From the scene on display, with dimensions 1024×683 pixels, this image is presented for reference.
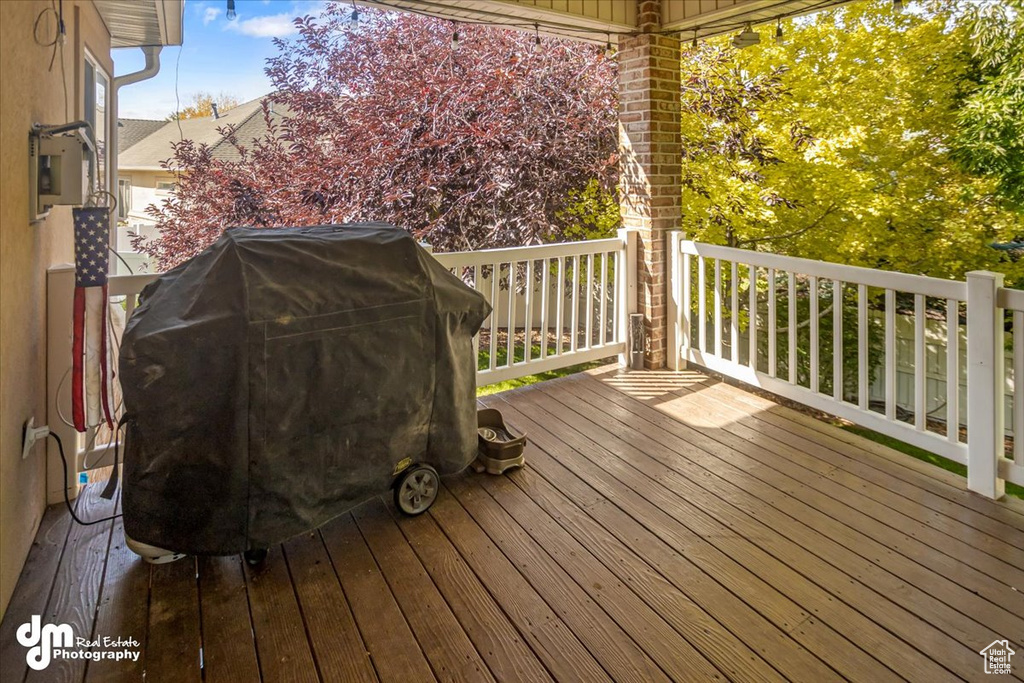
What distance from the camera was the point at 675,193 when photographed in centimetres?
453

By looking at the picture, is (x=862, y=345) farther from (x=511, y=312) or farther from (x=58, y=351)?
(x=58, y=351)

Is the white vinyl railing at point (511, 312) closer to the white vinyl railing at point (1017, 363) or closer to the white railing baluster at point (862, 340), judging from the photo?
the white railing baluster at point (862, 340)

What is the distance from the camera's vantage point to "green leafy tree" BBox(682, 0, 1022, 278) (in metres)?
6.04

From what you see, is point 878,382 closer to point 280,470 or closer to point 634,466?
point 634,466

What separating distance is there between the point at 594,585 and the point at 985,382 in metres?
1.97

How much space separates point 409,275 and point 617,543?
1337 mm

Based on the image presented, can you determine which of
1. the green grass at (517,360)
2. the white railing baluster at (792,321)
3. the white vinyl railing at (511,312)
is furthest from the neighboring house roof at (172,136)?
the white railing baluster at (792,321)

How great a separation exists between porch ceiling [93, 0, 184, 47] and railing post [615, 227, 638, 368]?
318 cm

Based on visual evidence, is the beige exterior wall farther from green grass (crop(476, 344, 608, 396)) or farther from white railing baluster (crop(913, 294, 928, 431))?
white railing baluster (crop(913, 294, 928, 431))

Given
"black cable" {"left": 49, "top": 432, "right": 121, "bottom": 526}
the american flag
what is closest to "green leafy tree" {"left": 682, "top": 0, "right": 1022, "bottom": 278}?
the american flag

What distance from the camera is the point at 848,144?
19.7 feet

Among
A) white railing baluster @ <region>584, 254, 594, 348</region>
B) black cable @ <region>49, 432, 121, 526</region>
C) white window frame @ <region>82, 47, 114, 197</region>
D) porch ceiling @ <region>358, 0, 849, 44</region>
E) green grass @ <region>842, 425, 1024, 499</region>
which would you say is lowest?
green grass @ <region>842, 425, 1024, 499</region>

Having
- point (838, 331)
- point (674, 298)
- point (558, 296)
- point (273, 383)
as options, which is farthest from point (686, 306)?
point (273, 383)

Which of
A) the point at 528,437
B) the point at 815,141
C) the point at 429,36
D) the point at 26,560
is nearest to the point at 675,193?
the point at 528,437
